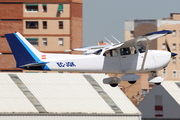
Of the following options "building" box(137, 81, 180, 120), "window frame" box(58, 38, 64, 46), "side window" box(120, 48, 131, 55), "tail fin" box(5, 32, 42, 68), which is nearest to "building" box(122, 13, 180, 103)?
"window frame" box(58, 38, 64, 46)

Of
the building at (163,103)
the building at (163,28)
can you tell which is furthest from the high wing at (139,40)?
the building at (163,28)

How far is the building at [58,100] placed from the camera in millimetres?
54094

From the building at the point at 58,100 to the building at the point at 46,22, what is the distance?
16.2 meters

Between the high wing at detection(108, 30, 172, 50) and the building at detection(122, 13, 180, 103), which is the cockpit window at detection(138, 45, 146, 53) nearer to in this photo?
the high wing at detection(108, 30, 172, 50)

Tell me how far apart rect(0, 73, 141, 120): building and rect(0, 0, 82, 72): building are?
16.2m

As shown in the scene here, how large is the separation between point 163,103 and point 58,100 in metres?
14.5

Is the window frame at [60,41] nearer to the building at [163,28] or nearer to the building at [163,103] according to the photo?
the building at [163,103]

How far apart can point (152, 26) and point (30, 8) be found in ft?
96.4

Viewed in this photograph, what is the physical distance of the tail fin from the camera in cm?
2928

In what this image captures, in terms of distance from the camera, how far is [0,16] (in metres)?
73.1

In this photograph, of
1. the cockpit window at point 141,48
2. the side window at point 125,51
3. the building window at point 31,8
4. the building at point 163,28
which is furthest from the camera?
the building at point 163,28

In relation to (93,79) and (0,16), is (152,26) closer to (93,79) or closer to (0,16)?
(0,16)

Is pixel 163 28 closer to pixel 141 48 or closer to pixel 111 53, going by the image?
pixel 141 48

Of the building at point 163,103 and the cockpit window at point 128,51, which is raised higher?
the cockpit window at point 128,51
